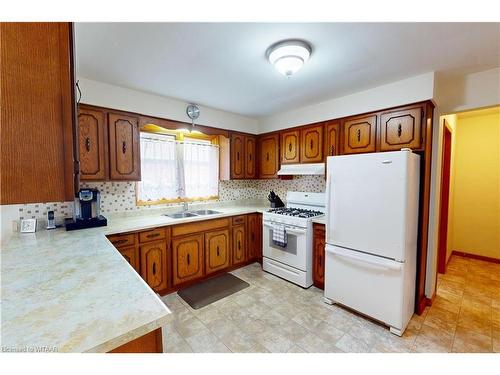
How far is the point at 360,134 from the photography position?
250 cm

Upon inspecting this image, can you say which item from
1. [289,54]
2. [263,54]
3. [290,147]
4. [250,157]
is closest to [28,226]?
[263,54]

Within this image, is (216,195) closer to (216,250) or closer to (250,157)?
(250,157)

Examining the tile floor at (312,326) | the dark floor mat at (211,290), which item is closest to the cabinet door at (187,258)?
the dark floor mat at (211,290)

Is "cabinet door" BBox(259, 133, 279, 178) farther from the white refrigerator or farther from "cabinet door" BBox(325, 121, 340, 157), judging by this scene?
the white refrigerator

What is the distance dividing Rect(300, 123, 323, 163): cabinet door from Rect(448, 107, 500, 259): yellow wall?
2301 mm

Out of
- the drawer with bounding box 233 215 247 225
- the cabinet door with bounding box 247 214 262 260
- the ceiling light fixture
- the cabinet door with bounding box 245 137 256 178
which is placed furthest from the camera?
the cabinet door with bounding box 245 137 256 178

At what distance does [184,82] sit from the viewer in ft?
7.36

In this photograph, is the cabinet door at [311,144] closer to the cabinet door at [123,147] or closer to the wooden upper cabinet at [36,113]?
the cabinet door at [123,147]

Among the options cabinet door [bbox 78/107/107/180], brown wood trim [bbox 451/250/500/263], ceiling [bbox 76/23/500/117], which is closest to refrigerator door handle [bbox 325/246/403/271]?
ceiling [bbox 76/23/500/117]

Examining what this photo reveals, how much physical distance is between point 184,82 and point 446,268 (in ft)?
14.4

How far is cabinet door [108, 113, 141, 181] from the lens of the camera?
7.72ft

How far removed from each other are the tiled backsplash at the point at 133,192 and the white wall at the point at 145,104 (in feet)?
2.94

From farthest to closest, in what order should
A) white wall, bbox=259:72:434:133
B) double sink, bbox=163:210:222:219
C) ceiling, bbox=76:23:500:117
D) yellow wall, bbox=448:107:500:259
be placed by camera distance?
yellow wall, bbox=448:107:500:259
double sink, bbox=163:210:222:219
white wall, bbox=259:72:434:133
ceiling, bbox=76:23:500:117

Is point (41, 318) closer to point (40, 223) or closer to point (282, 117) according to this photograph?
point (40, 223)
